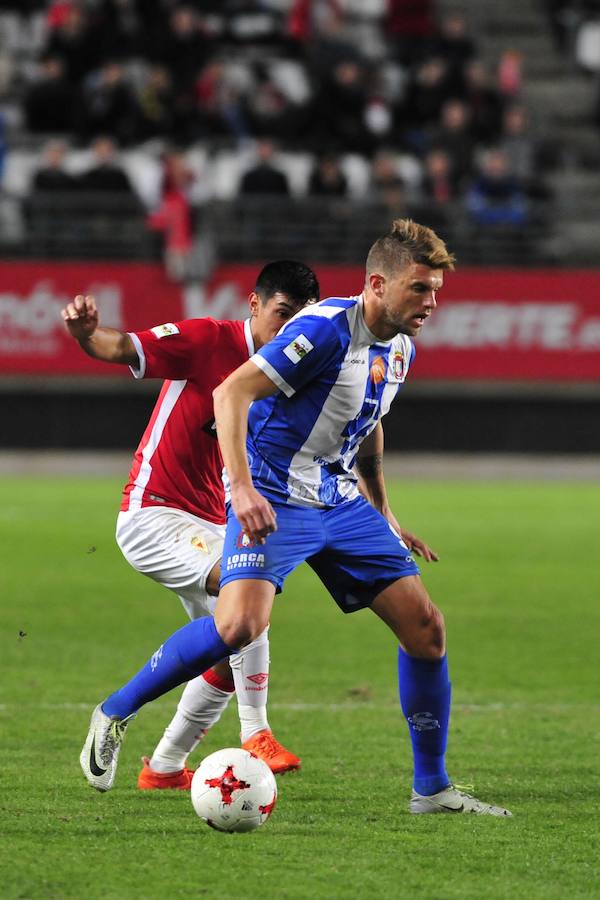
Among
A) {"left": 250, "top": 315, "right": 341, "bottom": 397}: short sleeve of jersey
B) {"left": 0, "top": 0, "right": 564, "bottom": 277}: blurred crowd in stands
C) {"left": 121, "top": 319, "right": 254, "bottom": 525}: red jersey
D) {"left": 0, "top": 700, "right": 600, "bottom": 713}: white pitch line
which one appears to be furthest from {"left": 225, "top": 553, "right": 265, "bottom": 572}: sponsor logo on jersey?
{"left": 0, "top": 0, "right": 564, "bottom": 277}: blurred crowd in stands

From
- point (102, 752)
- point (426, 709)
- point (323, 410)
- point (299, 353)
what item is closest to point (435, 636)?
point (426, 709)

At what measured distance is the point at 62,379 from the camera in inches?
789

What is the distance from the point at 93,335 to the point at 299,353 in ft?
2.86

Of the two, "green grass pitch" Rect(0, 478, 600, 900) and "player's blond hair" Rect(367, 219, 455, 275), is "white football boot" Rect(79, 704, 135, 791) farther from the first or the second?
"player's blond hair" Rect(367, 219, 455, 275)

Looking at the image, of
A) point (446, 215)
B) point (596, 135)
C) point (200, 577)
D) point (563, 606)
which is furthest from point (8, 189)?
point (200, 577)

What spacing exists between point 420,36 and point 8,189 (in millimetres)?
7305

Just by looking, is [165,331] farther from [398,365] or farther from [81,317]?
[398,365]

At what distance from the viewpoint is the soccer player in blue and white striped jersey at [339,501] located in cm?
537

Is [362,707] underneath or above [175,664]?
underneath

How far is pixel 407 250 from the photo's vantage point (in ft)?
17.9

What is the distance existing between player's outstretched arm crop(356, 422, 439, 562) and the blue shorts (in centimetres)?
33

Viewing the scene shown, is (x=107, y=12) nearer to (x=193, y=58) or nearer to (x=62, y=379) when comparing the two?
(x=193, y=58)

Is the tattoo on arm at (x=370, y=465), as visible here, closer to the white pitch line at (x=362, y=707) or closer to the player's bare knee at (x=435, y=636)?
the player's bare knee at (x=435, y=636)

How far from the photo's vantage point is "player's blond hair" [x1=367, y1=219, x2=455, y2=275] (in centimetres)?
542
